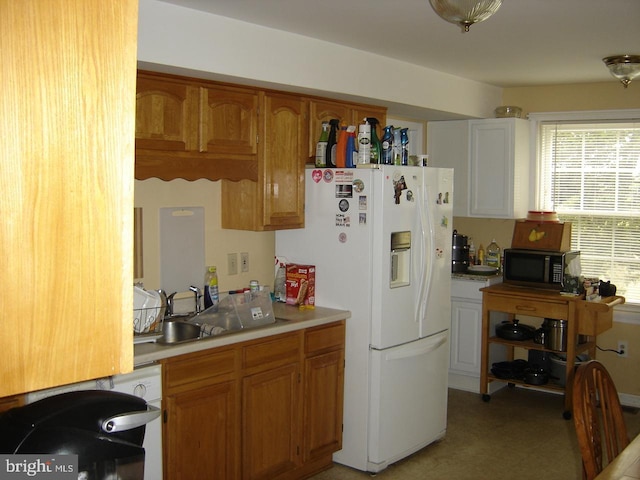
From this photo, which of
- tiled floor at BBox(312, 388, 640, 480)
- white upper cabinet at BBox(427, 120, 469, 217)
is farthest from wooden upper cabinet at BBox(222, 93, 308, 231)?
white upper cabinet at BBox(427, 120, 469, 217)

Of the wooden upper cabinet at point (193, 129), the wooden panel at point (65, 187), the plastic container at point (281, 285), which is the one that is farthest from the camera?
the plastic container at point (281, 285)

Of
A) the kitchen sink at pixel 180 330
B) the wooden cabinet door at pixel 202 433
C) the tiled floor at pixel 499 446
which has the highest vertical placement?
the kitchen sink at pixel 180 330

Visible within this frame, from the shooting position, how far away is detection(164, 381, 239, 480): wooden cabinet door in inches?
114

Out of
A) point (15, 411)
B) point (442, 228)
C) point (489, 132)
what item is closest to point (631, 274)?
point (489, 132)

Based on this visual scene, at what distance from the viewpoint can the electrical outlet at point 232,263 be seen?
12.8ft

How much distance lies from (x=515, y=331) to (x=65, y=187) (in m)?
4.71

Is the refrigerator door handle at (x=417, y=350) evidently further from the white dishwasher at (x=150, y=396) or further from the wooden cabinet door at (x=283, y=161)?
the white dishwasher at (x=150, y=396)

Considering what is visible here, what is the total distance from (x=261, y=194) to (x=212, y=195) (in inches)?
12.8

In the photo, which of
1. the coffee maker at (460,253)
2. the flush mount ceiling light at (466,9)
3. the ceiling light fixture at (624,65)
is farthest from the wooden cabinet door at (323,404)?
the ceiling light fixture at (624,65)

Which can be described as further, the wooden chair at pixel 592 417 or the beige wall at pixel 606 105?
the beige wall at pixel 606 105

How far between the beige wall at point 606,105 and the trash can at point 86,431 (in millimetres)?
4681

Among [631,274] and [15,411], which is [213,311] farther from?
[631,274]

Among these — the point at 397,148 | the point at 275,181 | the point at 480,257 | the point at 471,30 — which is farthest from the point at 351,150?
the point at 480,257

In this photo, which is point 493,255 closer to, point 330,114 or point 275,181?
point 330,114
